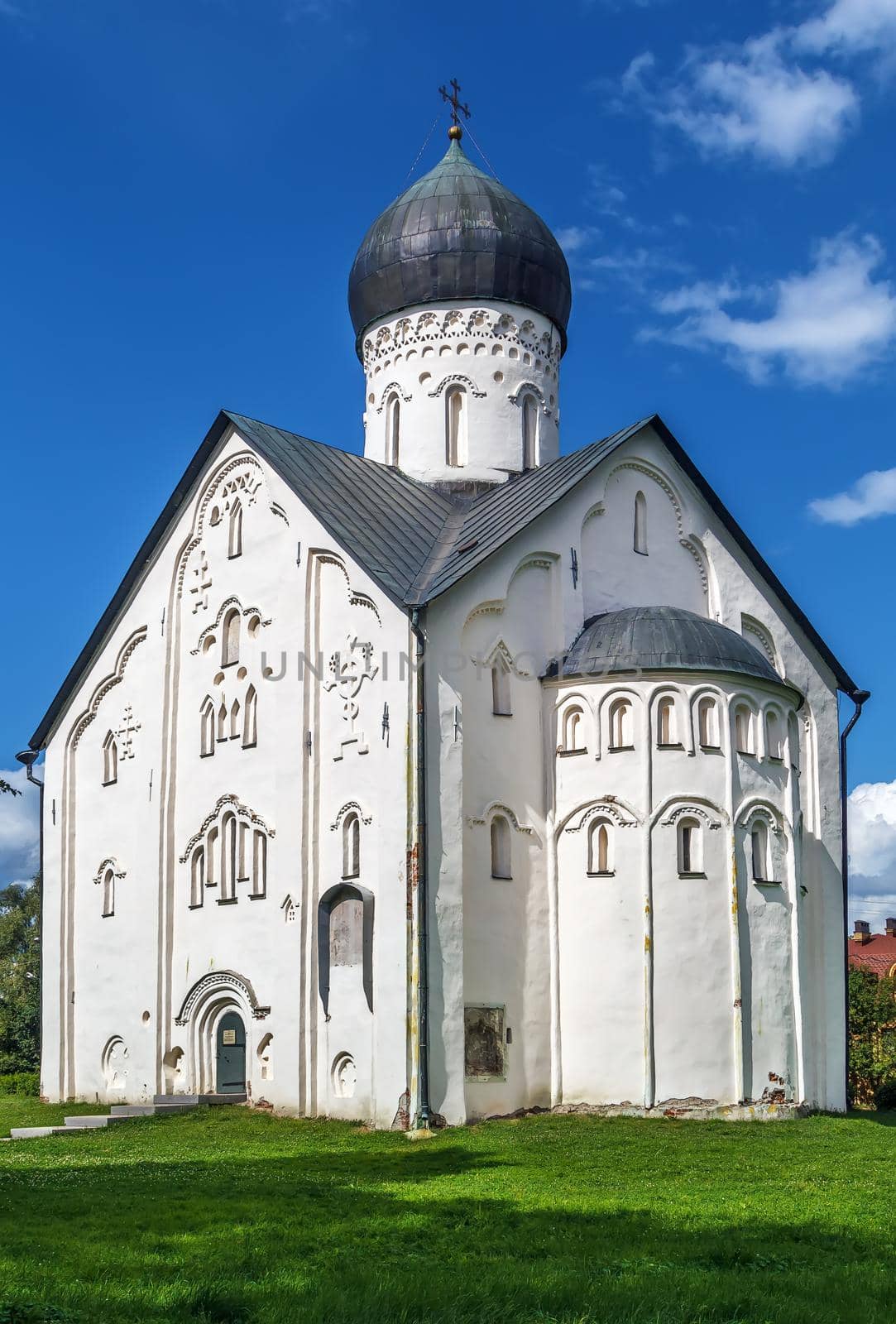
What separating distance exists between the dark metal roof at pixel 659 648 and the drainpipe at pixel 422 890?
2.35 m

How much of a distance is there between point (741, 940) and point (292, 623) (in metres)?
7.39

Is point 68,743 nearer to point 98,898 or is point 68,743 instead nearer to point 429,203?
point 98,898

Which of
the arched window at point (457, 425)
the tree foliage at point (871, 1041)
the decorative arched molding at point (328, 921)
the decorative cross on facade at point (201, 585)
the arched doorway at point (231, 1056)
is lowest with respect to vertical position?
the tree foliage at point (871, 1041)

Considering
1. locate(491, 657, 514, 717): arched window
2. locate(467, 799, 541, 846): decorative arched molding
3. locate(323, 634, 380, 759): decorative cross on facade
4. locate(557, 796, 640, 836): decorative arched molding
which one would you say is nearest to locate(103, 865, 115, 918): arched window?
locate(323, 634, 380, 759): decorative cross on facade

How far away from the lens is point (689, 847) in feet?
61.7

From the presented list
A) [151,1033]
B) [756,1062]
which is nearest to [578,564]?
[756,1062]

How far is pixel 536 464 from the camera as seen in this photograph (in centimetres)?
2489

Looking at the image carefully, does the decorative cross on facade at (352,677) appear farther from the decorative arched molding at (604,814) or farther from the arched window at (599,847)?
the arched window at (599,847)

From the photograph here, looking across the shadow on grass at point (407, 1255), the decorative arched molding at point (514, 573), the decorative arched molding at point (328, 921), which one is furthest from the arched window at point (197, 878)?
the shadow on grass at point (407, 1255)

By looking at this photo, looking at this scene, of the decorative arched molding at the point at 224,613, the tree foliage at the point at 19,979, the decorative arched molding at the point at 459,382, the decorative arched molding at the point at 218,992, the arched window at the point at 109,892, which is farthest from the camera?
the tree foliage at the point at 19,979

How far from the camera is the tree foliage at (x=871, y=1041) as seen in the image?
26156 millimetres

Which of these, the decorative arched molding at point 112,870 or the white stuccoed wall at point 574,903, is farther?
the decorative arched molding at point 112,870

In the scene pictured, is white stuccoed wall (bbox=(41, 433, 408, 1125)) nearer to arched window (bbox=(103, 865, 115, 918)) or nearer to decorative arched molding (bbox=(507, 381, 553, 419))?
arched window (bbox=(103, 865, 115, 918))

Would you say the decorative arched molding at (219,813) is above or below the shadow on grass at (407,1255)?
above
